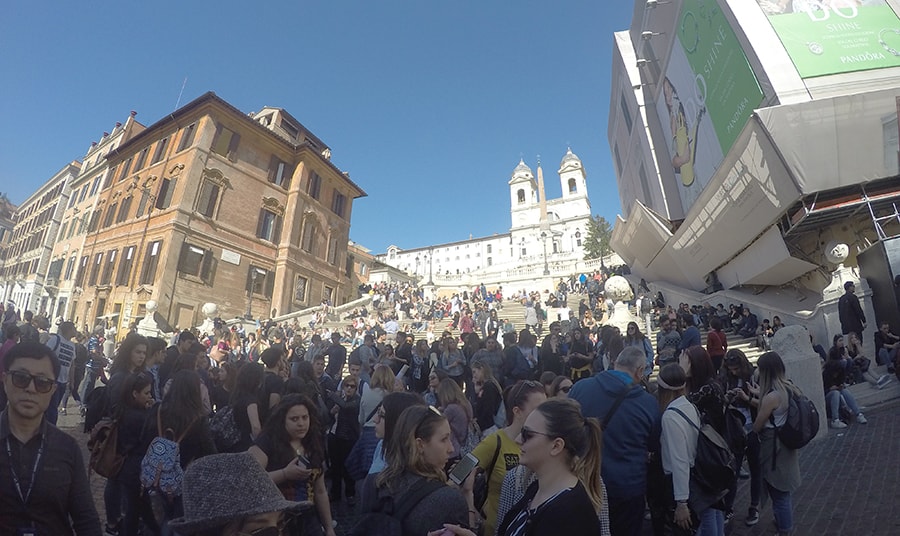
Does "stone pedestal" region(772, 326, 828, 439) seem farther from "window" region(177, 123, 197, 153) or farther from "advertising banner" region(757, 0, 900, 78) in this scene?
"window" region(177, 123, 197, 153)

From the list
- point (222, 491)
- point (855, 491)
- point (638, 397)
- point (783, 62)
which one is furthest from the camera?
point (783, 62)

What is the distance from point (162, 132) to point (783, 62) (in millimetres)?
33534

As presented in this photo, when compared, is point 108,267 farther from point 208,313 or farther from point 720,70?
point 720,70

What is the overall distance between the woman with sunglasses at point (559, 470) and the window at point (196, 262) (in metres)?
25.5

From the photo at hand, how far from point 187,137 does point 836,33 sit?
32.1 m

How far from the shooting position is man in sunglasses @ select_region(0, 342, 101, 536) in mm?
1985

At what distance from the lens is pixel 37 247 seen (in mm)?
40062

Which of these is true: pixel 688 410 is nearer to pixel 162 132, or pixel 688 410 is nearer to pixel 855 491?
pixel 855 491

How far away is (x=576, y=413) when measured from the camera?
2.02m

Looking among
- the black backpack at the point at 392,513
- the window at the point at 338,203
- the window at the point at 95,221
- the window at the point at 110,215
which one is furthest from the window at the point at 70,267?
the black backpack at the point at 392,513

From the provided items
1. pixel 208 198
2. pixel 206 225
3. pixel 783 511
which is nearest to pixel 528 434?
pixel 783 511

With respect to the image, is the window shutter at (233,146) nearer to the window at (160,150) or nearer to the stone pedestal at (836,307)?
the window at (160,150)

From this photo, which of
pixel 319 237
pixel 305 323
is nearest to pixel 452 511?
pixel 305 323

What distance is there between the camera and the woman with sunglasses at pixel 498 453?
2.80 meters
